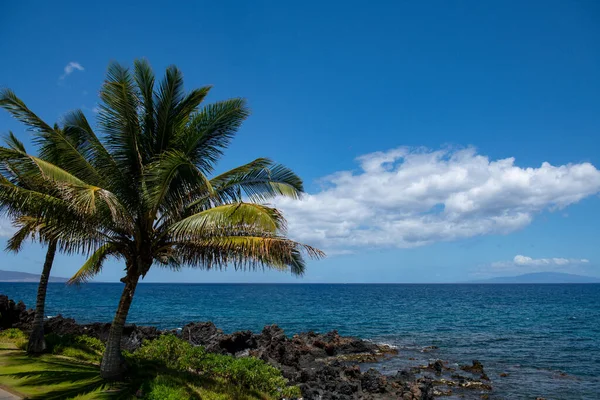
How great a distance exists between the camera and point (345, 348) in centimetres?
2603

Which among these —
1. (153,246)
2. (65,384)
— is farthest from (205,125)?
(65,384)

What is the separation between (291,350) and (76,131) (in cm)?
1627

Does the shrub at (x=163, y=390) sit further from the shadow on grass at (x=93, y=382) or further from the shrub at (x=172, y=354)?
the shrub at (x=172, y=354)

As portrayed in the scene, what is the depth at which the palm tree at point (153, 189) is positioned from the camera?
9.24 meters

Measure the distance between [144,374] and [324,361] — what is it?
1418 cm

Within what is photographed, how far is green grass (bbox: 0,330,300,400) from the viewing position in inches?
375

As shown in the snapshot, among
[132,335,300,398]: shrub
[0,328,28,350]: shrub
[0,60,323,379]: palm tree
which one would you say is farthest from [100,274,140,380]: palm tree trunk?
[0,328,28,350]: shrub

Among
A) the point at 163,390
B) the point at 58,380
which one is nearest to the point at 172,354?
the point at 58,380

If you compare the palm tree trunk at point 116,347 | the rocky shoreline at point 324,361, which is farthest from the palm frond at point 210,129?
the rocky shoreline at point 324,361

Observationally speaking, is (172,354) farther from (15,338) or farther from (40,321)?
(15,338)

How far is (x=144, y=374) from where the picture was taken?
10.9 m

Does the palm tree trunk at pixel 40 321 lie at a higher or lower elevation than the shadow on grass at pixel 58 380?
higher

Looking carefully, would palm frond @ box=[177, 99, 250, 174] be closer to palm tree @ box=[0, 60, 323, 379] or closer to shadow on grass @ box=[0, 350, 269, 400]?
palm tree @ box=[0, 60, 323, 379]

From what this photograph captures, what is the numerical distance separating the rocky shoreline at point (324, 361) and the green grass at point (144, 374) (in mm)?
2995
